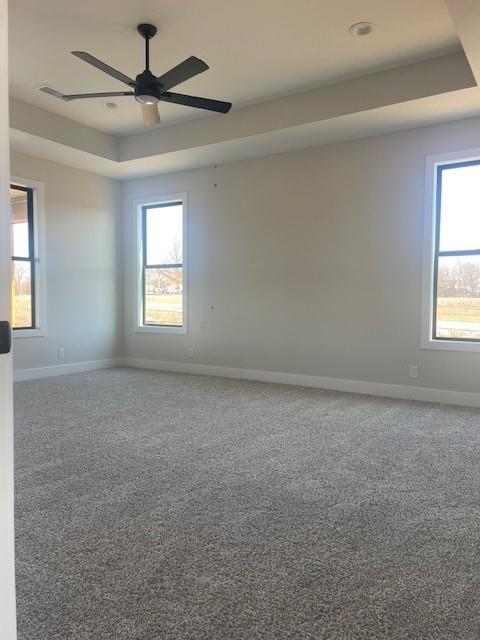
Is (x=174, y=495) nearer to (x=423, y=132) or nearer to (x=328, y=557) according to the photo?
(x=328, y=557)

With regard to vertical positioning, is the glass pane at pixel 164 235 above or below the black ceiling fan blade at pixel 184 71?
below

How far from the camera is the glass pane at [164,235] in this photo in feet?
22.0

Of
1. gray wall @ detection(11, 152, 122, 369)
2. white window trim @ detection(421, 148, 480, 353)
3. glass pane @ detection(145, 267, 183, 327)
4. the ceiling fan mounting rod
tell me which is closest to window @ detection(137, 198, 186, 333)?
glass pane @ detection(145, 267, 183, 327)

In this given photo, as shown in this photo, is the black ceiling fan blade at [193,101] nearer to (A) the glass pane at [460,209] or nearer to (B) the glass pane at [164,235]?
(A) the glass pane at [460,209]

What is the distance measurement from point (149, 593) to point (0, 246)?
1325 millimetres

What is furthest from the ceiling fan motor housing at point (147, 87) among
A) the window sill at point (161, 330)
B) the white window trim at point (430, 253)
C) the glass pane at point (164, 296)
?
the window sill at point (161, 330)

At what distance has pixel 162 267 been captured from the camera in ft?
22.5

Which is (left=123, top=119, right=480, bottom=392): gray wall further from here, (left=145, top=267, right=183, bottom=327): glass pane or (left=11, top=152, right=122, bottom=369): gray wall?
(left=11, top=152, right=122, bottom=369): gray wall

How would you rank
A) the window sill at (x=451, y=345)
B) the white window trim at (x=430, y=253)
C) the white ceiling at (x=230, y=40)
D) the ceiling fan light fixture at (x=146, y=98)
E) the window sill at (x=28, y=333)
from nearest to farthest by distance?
the white ceiling at (x=230, y=40), the ceiling fan light fixture at (x=146, y=98), the window sill at (x=451, y=345), the white window trim at (x=430, y=253), the window sill at (x=28, y=333)

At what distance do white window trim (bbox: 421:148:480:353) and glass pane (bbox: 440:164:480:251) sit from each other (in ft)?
0.33

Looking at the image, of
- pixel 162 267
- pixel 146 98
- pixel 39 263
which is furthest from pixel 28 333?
pixel 146 98

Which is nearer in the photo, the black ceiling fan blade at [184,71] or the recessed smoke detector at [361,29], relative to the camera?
the black ceiling fan blade at [184,71]

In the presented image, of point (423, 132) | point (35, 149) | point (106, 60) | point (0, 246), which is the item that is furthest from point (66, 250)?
point (0, 246)

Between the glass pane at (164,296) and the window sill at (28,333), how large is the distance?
157 cm
